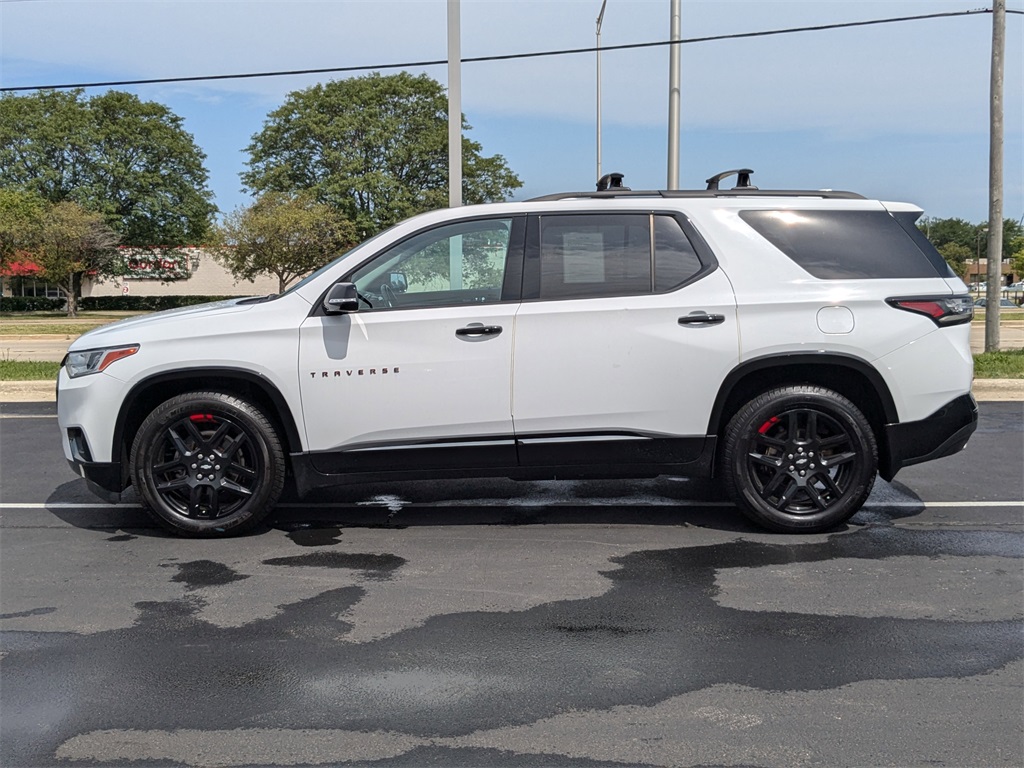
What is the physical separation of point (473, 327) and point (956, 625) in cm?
273

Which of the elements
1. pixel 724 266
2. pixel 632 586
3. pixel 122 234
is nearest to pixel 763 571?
pixel 632 586

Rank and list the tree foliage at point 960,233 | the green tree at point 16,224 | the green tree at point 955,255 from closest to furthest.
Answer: the green tree at point 16,224
the green tree at point 955,255
the tree foliage at point 960,233

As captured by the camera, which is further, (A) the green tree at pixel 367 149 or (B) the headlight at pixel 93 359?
(A) the green tree at pixel 367 149

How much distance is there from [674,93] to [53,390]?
9.90 metres

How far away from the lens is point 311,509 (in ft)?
20.5

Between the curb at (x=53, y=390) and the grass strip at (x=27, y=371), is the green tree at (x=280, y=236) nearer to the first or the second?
the grass strip at (x=27, y=371)

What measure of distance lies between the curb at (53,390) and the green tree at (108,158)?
47.2 metres

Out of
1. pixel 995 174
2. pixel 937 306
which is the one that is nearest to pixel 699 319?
pixel 937 306

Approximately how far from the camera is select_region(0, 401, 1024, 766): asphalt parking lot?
10.3 feet

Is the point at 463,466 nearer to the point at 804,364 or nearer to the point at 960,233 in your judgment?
the point at 804,364

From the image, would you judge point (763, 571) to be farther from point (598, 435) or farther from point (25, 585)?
point (25, 585)

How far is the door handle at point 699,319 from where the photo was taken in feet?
17.6

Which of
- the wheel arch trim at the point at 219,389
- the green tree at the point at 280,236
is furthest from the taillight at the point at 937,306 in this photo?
the green tree at the point at 280,236

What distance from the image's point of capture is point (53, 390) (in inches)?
466
